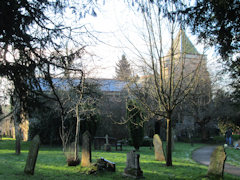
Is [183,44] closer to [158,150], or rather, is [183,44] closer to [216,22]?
[216,22]

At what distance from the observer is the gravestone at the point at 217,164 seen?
7.69 metres

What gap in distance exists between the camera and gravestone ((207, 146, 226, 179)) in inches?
303

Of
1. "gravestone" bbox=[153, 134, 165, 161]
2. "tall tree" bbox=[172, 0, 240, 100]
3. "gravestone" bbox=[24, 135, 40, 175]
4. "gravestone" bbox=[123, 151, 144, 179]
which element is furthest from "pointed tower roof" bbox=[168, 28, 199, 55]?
"gravestone" bbox=[24, 135, 40, 175]

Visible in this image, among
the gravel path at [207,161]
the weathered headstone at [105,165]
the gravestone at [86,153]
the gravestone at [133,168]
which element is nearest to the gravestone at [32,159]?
the gravestone at [86,153]

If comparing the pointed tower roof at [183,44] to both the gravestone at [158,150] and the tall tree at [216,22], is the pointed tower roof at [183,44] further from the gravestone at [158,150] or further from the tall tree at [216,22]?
the gravestone at [158,150]

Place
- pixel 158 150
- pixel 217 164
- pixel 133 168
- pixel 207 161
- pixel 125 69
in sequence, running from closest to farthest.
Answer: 1. pixel 217 164
2. pixel 133 168
3. pixel 158 150
4. pixel 207 161
5. pixel 125 69

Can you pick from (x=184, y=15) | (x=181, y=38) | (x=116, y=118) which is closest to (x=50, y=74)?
(x=184, y=15)

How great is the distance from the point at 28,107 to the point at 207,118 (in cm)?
2939

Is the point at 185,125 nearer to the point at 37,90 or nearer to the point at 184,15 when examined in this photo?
the point at 184,15

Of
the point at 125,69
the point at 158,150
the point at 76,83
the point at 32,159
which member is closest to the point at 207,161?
the point at 158,150

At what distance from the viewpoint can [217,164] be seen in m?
7.81

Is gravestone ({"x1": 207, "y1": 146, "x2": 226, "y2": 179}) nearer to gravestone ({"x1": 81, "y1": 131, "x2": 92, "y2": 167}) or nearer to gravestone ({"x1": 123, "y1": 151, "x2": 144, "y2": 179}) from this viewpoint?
gravestone ({"x1": 123, "y1": 151, "x2": 144, "y2": 179})

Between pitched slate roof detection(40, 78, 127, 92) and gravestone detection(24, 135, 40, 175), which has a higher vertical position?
pitched slate roof detection(40, 78, 127, 92)

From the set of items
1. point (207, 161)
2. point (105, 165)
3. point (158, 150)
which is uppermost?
point (158, 150)
